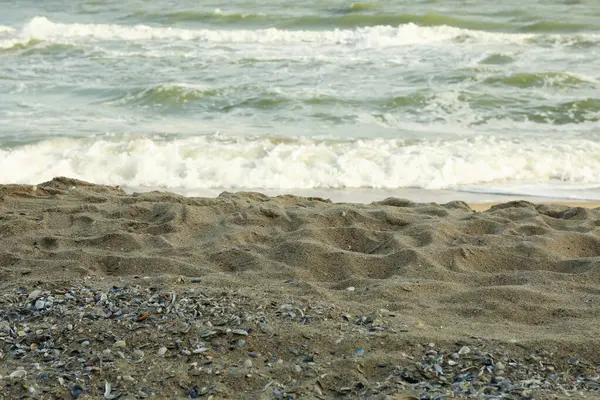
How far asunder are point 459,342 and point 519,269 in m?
1.43

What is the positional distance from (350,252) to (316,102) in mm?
6595

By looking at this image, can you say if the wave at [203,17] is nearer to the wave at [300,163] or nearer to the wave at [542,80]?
the wave at [542,80]

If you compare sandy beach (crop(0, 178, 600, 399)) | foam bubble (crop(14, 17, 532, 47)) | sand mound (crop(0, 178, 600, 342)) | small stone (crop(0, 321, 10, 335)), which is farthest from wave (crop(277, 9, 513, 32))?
small stone (crop(0, 321, 10, 335))

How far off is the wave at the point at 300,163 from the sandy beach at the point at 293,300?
1.72m

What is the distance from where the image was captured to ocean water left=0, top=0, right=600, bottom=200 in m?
8.29

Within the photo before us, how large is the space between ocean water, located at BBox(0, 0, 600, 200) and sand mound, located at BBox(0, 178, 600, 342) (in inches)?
68.2

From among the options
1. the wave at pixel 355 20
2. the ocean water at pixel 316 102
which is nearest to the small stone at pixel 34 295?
the ocean water at pixel 316 102

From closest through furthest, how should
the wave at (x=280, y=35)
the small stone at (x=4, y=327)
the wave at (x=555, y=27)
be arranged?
the small stone at (x=4, y=327) → the wave at (x=280, y=35) → the wave at (x=555, y=27)

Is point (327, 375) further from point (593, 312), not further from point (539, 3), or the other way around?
point (539, 3)

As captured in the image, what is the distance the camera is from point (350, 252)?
201 inches

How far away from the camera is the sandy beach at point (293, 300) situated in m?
3.42

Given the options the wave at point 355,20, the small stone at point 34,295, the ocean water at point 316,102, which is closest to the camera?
the small stone at point 34,295

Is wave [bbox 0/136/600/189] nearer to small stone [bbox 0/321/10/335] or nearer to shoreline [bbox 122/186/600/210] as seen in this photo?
shoreline [bbox 122/186/600/210]

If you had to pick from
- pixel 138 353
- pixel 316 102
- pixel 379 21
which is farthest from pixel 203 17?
pixel 138 353
